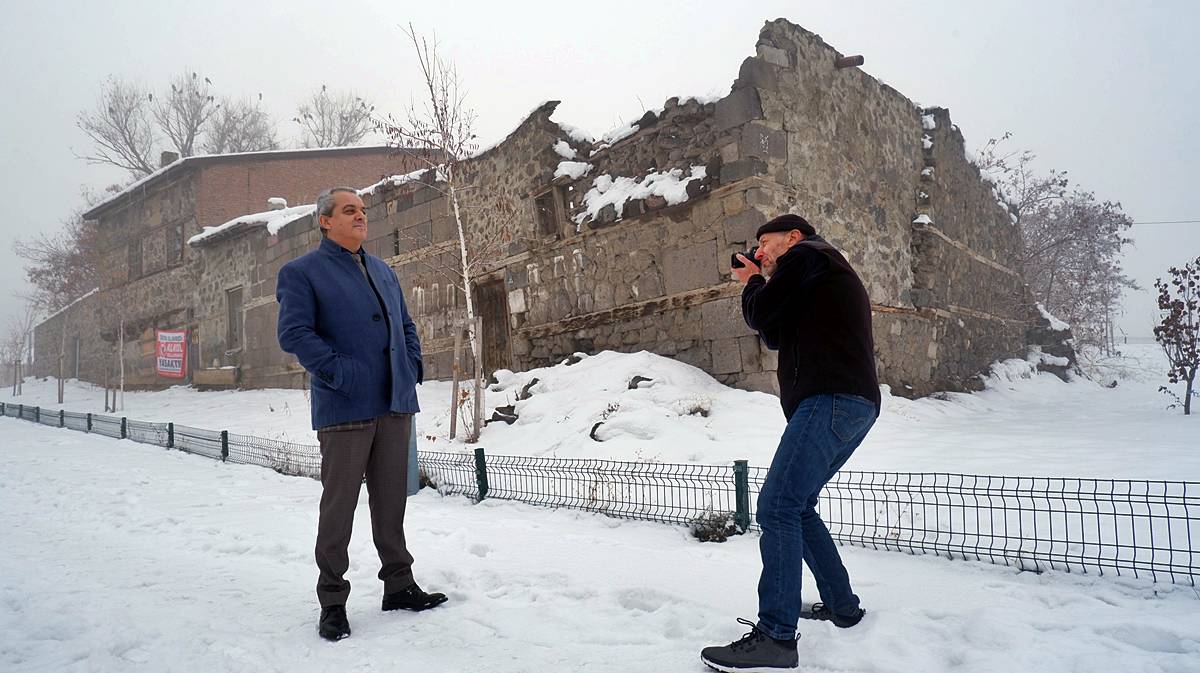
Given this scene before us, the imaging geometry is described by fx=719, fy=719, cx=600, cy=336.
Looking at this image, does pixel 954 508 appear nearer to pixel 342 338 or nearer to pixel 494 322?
pixel 342 338

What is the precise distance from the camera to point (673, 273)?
951 cm

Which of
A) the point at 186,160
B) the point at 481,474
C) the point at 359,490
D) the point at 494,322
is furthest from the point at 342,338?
the point at 186,160

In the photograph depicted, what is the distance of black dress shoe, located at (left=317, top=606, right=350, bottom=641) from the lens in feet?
9.45

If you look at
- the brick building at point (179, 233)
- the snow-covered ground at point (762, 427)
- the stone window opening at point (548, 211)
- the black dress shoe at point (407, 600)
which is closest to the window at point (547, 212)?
the stone window opening at point (548, 211)

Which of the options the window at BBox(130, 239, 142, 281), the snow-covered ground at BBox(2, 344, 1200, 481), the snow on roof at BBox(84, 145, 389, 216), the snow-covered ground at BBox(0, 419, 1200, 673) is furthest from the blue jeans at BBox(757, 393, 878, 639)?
the window at BBox(130, 239, 142, 281)

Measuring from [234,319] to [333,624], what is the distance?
18.6m

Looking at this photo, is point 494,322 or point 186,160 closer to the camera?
point 494,322

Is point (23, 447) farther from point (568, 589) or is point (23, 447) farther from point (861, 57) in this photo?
point (861, 57)

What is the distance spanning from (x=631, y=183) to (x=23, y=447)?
9.87 meters

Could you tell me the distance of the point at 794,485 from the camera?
105 inches

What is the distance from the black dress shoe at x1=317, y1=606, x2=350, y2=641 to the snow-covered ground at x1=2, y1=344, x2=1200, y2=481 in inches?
154

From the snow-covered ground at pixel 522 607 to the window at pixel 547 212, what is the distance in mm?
6871

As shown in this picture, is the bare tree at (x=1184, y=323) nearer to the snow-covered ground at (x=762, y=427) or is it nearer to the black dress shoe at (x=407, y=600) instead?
the snow-covered ground at (x=762, y=427)

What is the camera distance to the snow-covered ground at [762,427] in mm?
5922
